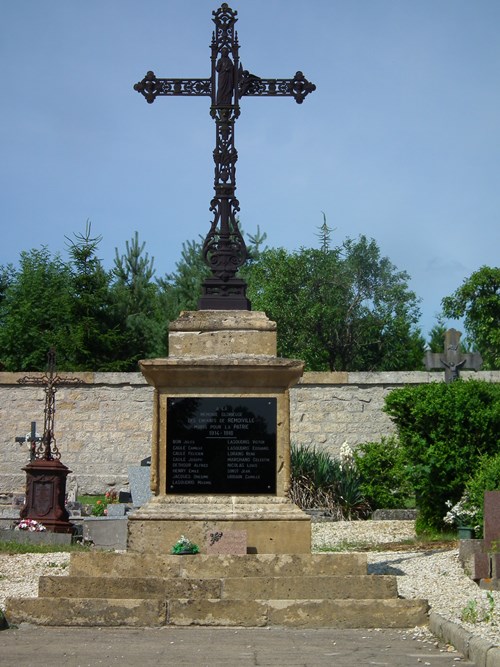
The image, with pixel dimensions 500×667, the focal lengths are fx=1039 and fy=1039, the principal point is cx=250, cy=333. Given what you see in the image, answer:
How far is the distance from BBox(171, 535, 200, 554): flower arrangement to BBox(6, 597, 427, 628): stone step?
694 millimetres

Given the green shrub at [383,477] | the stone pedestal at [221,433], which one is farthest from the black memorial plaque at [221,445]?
the green shrub at [383,477]

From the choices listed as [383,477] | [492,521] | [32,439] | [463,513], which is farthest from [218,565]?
[32,439]

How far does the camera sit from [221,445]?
9531 mm

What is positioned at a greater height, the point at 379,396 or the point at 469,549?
the point at 379,396

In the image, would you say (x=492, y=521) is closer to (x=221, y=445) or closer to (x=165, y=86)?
(x=221, y=445)

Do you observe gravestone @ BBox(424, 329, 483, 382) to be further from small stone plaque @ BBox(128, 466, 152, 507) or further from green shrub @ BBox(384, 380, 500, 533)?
small stone plaque @ BBox(128, 466, 152, 507)

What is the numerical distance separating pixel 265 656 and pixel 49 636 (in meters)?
1.85

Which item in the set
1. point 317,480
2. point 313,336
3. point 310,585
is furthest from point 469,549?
point 313,336

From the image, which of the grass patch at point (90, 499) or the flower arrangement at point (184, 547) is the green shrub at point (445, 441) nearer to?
the flower arrangement at point (184, 547)

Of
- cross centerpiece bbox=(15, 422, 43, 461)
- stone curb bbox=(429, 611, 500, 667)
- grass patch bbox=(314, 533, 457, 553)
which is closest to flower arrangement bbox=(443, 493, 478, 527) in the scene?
grass patch bbox=(314, 533, 457, 553)

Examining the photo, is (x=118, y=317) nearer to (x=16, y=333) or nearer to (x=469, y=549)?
(x=16, y=333)

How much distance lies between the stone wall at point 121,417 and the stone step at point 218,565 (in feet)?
37.3

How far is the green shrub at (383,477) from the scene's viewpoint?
1719 centimetres

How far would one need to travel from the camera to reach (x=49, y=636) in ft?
25.5
